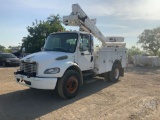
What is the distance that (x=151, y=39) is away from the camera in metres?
35.9

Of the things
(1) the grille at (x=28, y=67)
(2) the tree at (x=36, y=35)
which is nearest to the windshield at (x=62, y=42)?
(1) the grille at (x=28, y=67)

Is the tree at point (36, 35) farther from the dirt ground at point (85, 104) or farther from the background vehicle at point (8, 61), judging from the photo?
the dirt ground at point (85, 104)

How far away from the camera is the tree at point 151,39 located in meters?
35.5

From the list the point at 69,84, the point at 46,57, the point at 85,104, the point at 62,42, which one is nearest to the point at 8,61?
the point at 62,42

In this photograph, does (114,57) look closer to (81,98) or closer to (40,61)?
(81,98)

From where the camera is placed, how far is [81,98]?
7.66 metres

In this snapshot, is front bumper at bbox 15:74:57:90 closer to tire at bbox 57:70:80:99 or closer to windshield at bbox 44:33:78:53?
tire at bbox 57:70:80:99

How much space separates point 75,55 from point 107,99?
2042 mm

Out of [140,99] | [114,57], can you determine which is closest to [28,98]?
[140,99]

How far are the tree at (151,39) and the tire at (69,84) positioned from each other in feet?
100

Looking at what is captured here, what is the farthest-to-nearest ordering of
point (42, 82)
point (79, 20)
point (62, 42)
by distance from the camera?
1. point (79, 20)
2. point (62, 42)
3. point (42, 82)

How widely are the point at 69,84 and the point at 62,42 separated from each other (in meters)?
1.84

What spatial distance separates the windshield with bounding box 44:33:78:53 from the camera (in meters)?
8.06

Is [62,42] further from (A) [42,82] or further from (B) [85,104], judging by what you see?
(B) [85,104]
